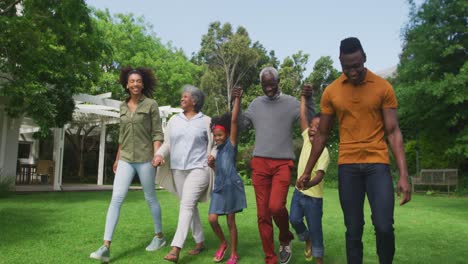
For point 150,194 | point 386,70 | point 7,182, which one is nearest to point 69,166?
point 7,182

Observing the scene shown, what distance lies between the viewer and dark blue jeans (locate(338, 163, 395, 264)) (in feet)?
10.7

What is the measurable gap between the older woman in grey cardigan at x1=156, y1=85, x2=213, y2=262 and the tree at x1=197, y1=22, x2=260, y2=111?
3307cm

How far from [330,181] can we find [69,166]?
13693 mm

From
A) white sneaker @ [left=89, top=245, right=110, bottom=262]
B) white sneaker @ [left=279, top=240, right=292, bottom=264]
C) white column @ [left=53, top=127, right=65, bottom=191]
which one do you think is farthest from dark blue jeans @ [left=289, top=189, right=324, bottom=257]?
white column @ [left=53, top=127, right=65, bottom=191]

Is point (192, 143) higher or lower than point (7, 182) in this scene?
higher

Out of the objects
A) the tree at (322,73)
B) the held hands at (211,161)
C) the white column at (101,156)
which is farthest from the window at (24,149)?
the held hands at (211,161)

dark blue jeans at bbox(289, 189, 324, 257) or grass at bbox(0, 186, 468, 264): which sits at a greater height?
dark blue jeans at bbox(289, 189, 324, 257)

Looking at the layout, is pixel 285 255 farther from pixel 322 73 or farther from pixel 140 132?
pixel 322 73

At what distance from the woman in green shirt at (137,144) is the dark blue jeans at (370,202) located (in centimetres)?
239

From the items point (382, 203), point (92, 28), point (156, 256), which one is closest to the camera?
point (382, 203)

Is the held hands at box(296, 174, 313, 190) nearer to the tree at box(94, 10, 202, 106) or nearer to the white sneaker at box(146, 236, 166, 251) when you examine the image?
the white sneaker at box(146, 236, 166, 251)

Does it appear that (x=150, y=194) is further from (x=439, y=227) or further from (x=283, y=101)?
(x=439, y=227)

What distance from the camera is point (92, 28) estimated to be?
1266cm

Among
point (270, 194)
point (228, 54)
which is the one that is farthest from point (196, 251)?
point (228, 54)
